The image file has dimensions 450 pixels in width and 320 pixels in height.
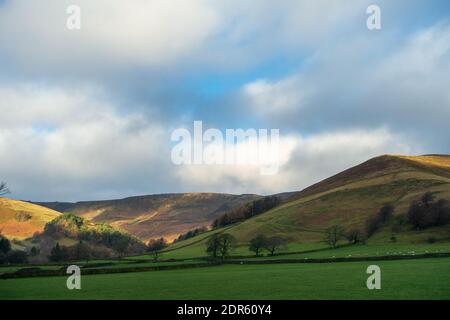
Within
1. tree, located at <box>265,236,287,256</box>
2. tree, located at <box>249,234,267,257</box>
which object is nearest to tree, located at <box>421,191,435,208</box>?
tree, located at <box>265,236,287,256</box>

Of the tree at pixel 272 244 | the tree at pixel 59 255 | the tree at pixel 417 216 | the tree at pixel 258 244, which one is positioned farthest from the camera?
the tree at pixel 59 255

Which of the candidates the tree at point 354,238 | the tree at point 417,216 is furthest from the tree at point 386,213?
the tree at point 354,238

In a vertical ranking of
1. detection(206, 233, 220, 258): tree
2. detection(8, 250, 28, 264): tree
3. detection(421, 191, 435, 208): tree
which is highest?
detection(421, 191, 435, 208): tree

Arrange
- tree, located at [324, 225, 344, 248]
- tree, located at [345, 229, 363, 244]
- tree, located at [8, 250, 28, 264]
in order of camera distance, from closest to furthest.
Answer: tree, located at [324, 225, 344, 248], tree, located at [345, 229, 363, 244], tree, located at [8, 250, 28, 264]

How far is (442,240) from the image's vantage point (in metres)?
138

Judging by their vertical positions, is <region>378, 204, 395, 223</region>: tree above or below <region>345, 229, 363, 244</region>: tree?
above

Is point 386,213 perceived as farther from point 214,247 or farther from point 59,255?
point 59,255

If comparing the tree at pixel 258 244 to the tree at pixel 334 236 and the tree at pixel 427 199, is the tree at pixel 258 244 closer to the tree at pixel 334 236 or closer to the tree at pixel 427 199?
the tree at pixel 334 236

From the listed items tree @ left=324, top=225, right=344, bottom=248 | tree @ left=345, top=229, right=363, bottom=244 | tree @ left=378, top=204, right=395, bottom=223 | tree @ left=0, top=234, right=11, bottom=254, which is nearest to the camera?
tree @ left=324, top=225, right=344, bottom=248

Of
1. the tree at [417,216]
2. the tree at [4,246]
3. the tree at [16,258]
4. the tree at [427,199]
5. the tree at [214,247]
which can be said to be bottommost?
the tree at [16,258]

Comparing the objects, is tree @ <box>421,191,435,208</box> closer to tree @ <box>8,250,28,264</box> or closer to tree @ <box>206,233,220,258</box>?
tree @ <box>206,233,220,258</box>

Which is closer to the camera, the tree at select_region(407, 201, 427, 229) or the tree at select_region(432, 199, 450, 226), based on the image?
the tree at select_region(432, 199, 450, 226)
